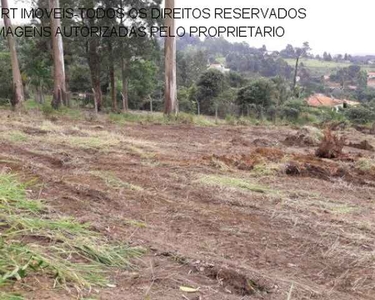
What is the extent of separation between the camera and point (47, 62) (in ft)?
69.6

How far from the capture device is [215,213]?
3.40m

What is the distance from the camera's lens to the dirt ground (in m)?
2.22

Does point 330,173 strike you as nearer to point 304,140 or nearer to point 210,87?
point 304,140

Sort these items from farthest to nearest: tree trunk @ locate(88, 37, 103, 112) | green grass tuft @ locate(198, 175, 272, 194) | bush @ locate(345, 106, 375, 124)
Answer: tree trunk @ locate(88, 37, 103, 112), bush @ locate(345, 106, 375, 124), green grass tuft @ locate(198, 175, 272, 194)

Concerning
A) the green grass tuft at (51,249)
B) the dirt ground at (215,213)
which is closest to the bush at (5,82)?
the dirt ground at (215,213)

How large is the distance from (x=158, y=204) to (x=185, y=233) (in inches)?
25.6

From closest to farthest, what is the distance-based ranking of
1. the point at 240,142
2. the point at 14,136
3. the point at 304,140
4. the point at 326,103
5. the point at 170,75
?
1. the point at 14,136
2. the point at 240,142
3. the point at 304,140
4. the point at 170,75
5. the point at 326,103

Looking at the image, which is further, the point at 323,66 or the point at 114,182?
the point at 323,66

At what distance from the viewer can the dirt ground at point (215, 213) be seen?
2221mm

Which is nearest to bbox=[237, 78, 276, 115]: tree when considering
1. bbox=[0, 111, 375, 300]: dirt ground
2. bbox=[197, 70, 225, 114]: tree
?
bbox=[197, 70, 225, 114]: tree

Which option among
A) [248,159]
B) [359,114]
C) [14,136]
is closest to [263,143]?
[248,159]

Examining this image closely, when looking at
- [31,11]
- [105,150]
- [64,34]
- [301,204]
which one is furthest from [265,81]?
[301,204]

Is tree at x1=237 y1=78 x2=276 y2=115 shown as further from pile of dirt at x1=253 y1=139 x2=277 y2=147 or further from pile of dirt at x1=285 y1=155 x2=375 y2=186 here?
pile of dirt at x1=285 y1=155 x2=375 y2=186

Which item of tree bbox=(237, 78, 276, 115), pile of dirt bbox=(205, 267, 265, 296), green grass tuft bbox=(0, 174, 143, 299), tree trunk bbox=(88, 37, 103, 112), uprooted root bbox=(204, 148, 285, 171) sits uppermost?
tree trunk bbox=(88, 37, 103, 112)
